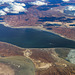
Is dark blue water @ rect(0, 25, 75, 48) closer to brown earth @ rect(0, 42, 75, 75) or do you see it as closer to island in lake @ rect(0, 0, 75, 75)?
island in lake @ rect(0, 0, 75, 75)

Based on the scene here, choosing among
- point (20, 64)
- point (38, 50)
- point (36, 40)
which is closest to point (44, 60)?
point (38, 50)

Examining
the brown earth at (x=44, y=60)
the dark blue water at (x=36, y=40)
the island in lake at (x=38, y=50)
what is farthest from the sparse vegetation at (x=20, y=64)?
the dark blue water at (x=36, y=40)

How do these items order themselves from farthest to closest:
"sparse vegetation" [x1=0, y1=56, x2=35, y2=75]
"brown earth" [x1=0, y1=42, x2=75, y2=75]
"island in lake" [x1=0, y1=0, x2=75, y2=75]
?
"island in lake" [x1=0, y1=0, x2=75, y2=75] < "brown earth" [x1=0, y1=42, x2=75, y2=75] < "sparse vegetation" [x1=0, y1=56, x2=35, y2=75]

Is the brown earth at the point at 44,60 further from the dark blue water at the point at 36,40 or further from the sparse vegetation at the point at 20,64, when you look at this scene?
the dark blue water at the point at 36,40

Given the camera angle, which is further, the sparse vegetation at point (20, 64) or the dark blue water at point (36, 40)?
the dark blue water at point (36, 40)

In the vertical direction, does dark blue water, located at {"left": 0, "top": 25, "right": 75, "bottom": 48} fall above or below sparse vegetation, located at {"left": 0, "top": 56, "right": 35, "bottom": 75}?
below

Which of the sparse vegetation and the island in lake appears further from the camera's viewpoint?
the island in lake

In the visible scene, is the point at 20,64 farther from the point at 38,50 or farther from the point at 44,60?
the point at 38,50

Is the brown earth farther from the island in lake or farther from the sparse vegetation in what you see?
the sparse vegetation

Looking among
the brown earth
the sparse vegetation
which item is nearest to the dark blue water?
the brown earth

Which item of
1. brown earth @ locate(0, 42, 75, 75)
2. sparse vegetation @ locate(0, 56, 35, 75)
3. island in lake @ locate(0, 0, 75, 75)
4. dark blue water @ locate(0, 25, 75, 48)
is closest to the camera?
sparse vegetation @ locate(0, 56, 35, 75)

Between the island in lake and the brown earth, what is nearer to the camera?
the brown earth

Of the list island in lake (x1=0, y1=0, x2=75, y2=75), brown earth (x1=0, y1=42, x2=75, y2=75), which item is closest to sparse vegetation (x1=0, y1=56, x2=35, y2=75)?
island in lake (x1=0, y1=0, x2=75, y2=75)
